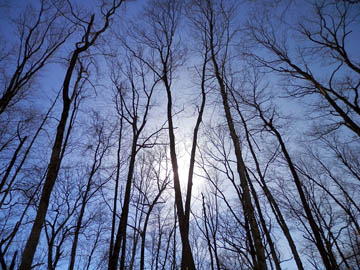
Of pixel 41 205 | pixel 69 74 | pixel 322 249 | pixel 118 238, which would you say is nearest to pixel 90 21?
pixel 69 74

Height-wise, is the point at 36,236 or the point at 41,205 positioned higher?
the point at 41,205

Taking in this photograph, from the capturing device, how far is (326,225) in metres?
14.0

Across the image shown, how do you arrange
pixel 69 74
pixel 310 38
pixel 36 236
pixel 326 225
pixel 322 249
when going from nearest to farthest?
pixel 36 236 < pixel 69 74 < pixel 322 249 < pixel 310 38 < pixel 326 225

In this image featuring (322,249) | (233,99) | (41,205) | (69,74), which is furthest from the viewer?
(233,99)

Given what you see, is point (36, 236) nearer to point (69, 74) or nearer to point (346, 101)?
point (69, 74)

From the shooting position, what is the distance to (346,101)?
7.45 meters

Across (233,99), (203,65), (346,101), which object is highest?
(233,99)

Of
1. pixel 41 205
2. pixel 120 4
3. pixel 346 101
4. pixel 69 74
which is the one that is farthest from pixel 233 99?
pixel 41 205

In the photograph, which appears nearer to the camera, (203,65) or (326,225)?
(203,65)

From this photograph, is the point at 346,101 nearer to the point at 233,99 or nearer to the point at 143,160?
the point at 233,99

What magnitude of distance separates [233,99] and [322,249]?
7.05 metres

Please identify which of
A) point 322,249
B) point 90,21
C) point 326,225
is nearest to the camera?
point 322,249

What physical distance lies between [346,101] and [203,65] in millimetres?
6093

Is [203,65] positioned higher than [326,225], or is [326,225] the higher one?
[203,65]
